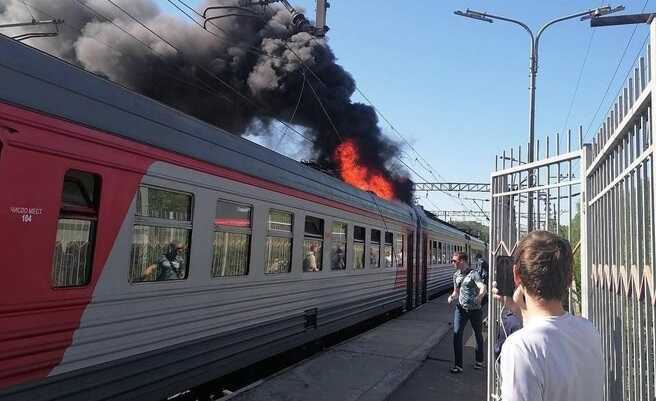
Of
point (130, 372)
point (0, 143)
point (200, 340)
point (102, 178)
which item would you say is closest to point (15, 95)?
point (0, 143)

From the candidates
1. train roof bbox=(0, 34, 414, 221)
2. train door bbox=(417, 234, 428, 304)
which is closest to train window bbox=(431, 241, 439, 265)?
train door bbox=(417, 234, 428, 304)

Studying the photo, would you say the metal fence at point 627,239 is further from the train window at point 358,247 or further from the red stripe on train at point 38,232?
the train window at point 358,247

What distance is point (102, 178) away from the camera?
3977 mm

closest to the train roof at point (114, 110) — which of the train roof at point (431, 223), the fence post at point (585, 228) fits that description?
the fence post at point (585, 228)

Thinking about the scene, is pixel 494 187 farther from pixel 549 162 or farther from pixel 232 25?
pixel 232 25

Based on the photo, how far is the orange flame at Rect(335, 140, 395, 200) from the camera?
15188mm

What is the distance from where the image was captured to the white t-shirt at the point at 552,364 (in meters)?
1.69

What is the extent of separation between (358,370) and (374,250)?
379 cm

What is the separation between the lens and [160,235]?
4.60 m

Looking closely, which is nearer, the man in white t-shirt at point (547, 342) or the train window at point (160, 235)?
the man in white t-shirt at point (547, 342)

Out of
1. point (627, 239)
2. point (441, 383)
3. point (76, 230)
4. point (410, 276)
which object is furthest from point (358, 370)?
point (410, 276)

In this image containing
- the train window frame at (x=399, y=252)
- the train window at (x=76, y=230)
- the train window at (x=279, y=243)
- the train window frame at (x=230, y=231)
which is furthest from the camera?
the train window frame at (x=399, y=252)

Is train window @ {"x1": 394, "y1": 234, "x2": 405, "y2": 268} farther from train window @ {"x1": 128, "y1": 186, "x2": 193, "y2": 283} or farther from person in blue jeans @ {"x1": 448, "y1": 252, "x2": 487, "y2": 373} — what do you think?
train window @ {"x1": 128, "y1": 186, "x2": 193, "y2": 283}

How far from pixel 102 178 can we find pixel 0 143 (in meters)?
0.80
